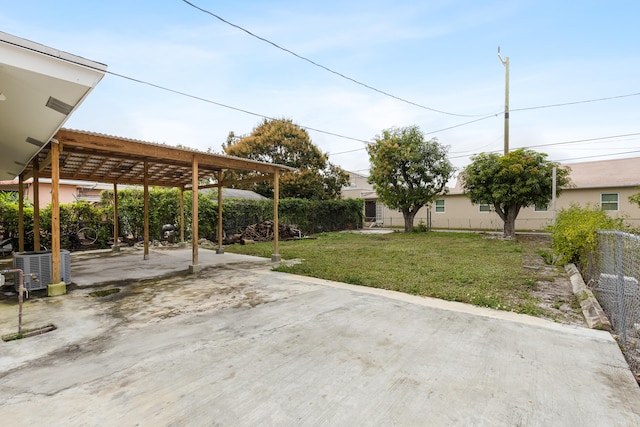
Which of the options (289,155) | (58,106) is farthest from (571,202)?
(58,106)

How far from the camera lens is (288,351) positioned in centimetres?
289

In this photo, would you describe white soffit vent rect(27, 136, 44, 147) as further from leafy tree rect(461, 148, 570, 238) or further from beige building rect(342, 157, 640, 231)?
beige building rect(342, 157, 640, 231)

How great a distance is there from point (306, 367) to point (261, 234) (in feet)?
37.4

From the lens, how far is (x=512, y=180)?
13.1 m

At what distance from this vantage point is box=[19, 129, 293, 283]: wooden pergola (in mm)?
5066

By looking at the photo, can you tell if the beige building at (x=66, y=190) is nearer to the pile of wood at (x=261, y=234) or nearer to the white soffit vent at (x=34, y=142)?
the pile of wood at (x=261, y=234)

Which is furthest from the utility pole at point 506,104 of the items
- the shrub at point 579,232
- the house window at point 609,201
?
the shrub at point 579,232

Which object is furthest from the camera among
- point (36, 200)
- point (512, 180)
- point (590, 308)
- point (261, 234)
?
point (261, 234)

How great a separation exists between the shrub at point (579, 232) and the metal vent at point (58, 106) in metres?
7.83

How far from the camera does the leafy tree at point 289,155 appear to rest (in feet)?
69.7

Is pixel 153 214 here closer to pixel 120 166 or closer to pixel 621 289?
pixel 120 166

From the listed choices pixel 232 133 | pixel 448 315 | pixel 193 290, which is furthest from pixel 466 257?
pixel 232 133

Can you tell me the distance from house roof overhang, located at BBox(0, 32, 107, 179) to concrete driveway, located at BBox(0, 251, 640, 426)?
2500mm

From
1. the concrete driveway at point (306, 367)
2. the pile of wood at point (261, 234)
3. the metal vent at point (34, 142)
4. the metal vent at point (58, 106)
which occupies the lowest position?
the concrete driveway at point (306, 367)
